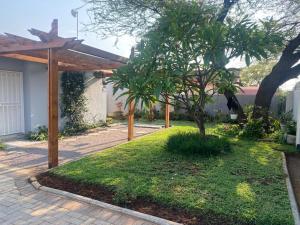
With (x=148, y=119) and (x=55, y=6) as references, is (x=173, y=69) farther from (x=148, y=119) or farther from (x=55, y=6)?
(x=148, y=119)

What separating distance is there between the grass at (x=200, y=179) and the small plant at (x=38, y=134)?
10.6 feet

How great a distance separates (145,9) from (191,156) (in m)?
5.04

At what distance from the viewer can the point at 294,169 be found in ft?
22.0

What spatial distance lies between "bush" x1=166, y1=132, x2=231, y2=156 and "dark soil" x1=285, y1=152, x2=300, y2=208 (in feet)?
5.40

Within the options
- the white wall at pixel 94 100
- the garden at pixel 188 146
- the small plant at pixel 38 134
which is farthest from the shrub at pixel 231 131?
Result: the small plant at pixel 38 134

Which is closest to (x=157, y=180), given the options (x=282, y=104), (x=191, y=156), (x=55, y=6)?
(x=191, y=156)

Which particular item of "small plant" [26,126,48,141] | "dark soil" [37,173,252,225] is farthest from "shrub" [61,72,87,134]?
"dark soil" [37,173,252,225]

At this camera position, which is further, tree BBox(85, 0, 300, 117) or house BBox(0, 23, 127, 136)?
house BBox(0, 23, 127, 136)

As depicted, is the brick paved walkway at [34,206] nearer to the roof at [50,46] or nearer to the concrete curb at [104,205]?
the concrete curb at [104,205]

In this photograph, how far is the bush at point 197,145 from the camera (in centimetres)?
711

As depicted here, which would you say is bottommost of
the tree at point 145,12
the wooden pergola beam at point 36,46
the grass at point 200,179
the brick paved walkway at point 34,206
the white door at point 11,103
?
the brick paved walkway at point 34,206

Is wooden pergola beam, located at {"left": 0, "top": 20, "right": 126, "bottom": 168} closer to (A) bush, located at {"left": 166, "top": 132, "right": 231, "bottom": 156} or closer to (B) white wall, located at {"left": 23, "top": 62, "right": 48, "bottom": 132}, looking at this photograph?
(B) white wall, located at {"left": 23, "top": 62, "right": 48, "bottom": 132}

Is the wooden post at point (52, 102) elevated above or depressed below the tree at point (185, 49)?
below

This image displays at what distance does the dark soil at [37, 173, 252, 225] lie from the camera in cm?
382
